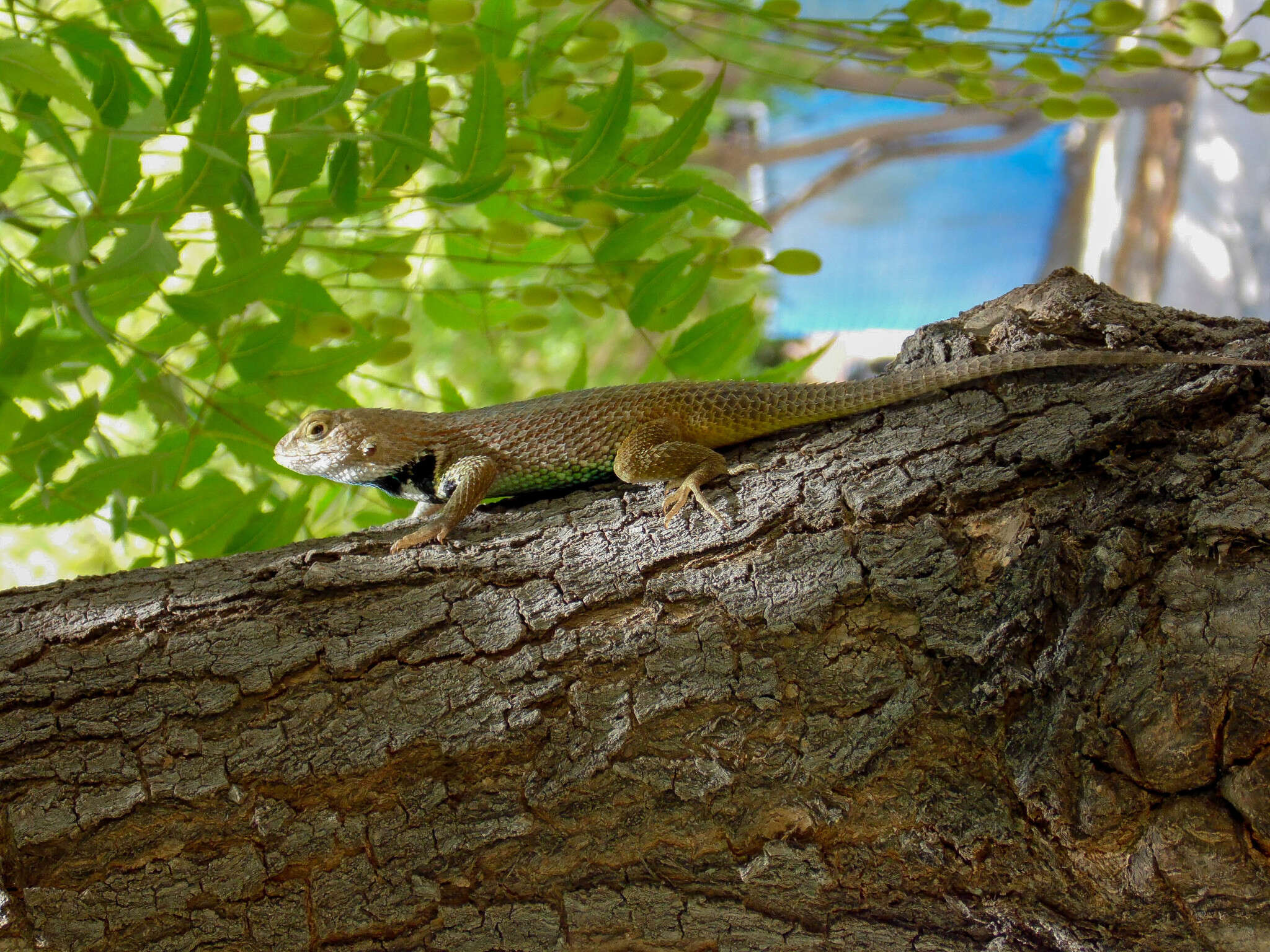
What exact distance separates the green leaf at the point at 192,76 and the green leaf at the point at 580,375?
1531mm

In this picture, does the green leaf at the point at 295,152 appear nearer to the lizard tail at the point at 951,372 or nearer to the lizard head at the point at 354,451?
the lizard head at the point at 354,451

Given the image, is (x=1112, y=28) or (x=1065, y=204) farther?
(x=1065, y=204)

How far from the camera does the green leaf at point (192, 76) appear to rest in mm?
2105

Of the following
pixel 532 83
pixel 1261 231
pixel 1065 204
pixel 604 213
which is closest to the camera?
pixel 532 83

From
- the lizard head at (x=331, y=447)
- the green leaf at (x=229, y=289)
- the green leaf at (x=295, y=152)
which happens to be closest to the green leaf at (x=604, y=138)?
the green leaf at (x=295, y=152)

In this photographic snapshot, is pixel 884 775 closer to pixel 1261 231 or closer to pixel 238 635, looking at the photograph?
pixel 238 635

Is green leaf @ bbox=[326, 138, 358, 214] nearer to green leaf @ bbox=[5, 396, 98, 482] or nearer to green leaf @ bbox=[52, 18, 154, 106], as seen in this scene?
green leaf @ bbox=[52, 18, 154, 106]

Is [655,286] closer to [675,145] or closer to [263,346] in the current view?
[675,145]

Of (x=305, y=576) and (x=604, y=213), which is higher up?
(x=604, y=213)

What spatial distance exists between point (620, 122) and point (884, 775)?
168cm

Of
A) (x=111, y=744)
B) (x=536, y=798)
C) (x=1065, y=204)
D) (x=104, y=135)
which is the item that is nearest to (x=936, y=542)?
(x=536, y=798)

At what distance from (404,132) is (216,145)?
0.44 metres

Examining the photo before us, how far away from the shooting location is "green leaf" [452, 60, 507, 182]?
2.28 meters

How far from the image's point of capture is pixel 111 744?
196cm
